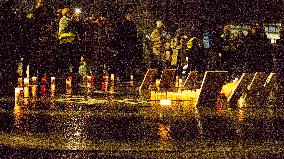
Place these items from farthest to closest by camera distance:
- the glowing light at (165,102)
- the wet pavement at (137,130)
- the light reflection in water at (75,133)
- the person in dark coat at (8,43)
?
1. the person in dark coat at (8,43)
2. the glowing light at (165,102)
3. the light reflection in water at (75,133)
4. the wet pavement at (137,130)

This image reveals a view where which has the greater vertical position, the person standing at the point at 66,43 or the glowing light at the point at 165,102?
the person standing at the point at 66,43

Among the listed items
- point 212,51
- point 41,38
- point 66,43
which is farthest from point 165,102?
point 212,51

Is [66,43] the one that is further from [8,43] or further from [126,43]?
[8,43]

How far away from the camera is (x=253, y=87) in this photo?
1836 centimetres

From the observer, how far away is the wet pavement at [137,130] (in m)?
8.55

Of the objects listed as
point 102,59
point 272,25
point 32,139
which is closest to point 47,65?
point 102,59

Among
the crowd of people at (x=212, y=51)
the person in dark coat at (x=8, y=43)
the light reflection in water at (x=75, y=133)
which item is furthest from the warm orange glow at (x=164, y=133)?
the crowd of people at (x=212, y=51)

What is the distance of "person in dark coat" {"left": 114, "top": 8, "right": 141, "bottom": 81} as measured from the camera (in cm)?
2750

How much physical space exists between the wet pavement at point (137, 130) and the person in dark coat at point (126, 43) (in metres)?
10.8

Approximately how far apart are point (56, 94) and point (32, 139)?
10.3m

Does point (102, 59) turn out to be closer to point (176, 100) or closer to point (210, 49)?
point (210, 49)

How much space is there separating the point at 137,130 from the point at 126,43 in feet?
56.8

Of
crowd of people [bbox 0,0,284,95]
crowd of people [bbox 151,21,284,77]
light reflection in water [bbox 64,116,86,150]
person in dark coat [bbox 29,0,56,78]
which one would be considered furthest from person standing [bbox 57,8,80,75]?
light reflection in water [bbox 64,116,86,150]

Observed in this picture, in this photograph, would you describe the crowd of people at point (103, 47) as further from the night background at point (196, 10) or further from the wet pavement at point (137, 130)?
the wet pavement at point (137, 130)
